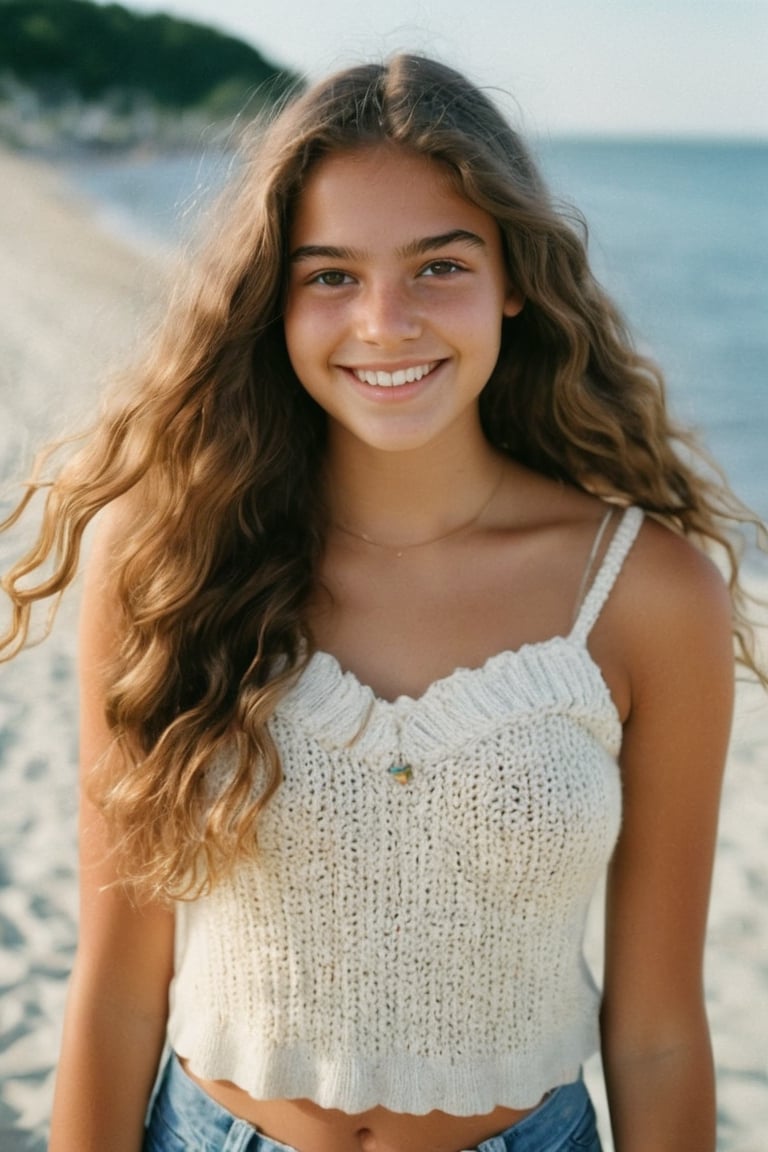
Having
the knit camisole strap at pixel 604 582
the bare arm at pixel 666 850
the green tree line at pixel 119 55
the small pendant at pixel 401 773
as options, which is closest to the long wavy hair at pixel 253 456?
the small pendant at pixel 401 773

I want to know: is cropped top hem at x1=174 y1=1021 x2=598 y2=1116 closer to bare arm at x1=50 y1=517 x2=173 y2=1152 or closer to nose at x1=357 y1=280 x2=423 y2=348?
bare arm at x1=50 y1=517 x2=173 y2=1152

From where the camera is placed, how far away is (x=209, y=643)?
1.92 m

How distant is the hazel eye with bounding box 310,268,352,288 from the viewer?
71.6 inches

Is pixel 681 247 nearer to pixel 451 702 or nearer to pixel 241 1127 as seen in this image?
pixel 451 702

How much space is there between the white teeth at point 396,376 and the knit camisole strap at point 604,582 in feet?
1.21

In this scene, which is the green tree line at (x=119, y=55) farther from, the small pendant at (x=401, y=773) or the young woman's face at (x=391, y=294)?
the small pendant at (x=401, y=773)

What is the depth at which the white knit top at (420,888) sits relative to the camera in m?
1.75

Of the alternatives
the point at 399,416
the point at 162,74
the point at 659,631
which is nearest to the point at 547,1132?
the point at 659,631

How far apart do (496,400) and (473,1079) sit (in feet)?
3.44

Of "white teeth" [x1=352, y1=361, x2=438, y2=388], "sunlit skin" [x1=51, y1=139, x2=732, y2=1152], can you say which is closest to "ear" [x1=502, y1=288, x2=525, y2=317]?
"sunlit skin" [x1=51, y1=139, x2=732, y2=1152]

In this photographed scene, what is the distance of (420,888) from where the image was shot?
5.82ft

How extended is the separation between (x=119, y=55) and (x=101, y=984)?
74.0 m

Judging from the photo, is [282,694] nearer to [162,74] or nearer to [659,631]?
[659,631]

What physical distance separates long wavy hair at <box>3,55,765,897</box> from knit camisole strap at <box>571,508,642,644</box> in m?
0.26
